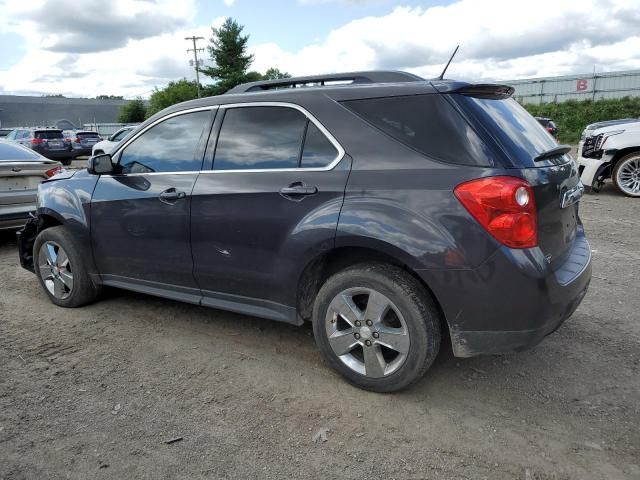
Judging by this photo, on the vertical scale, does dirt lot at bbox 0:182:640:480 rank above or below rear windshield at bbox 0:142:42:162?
below

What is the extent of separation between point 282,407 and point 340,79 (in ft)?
7.13

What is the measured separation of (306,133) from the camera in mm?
3174

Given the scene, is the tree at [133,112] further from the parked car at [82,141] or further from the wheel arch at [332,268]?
the wheel arch at [332,268]

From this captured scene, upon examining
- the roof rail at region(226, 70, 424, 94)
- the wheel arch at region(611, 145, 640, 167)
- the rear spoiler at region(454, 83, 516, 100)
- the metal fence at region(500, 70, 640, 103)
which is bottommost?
the wheel arch at region(611, 145, 640, 167)

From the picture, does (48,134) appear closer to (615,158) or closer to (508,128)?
(615,158)

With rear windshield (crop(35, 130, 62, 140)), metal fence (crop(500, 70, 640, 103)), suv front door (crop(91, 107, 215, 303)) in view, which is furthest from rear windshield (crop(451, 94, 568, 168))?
metal fence (crop(500, 70, 640, 103))

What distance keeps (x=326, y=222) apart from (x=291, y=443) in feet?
3.96

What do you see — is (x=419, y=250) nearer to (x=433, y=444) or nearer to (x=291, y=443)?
(x=433, y=444)

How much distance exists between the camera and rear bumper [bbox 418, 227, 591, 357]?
8.41 ft

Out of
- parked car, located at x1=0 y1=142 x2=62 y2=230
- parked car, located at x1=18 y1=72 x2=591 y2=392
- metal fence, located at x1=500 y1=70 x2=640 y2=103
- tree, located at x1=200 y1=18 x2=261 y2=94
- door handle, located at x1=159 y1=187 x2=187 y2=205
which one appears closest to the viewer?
parked car, located at x1=18 y1=72 x2=591 y2=392

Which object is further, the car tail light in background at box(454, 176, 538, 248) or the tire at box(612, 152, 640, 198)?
the tire at box(612, 152, 640, 198)

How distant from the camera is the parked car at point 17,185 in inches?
260

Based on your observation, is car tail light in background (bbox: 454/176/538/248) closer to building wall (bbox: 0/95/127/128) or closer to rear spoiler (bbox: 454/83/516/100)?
rear spoiler (bbox: 454/83/516/100)

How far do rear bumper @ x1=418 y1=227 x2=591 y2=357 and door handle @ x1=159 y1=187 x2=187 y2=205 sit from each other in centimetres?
180
